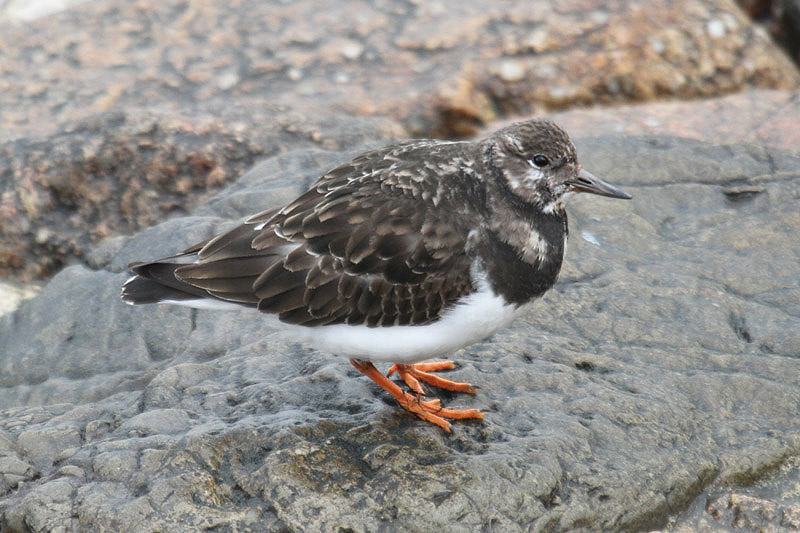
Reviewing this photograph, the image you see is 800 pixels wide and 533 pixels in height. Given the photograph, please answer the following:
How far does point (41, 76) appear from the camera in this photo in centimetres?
959

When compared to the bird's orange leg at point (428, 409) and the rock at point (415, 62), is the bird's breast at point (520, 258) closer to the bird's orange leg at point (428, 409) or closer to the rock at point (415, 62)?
the bird's orange leg at point (428, 409)

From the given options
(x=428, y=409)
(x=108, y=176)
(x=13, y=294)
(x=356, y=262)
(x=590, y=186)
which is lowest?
(x=13, y=294)

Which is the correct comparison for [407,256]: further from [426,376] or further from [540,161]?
[426,376]

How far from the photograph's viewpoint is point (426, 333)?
4449 millimetres

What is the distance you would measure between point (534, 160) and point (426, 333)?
106 centimetres

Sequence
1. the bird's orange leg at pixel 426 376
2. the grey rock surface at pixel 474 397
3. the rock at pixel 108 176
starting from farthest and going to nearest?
the rock at pixel 108 176
the bird's orange leg at pixel 426 376
the grey rock surface at pixel 474 397

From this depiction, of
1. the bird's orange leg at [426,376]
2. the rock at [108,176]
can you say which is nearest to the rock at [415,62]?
the rock at [108,176]

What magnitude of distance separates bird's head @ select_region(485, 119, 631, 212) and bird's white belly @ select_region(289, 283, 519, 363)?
23.8 inches

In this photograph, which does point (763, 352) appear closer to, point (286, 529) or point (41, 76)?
point (286, 529)

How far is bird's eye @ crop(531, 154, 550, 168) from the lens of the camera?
15.3ft

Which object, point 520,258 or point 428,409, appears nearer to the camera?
point 520,258

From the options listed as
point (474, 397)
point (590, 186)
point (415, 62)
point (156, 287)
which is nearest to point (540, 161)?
point (590, 186)

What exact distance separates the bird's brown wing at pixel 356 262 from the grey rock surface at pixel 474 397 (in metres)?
0.62

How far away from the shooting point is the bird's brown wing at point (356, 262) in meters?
4.45
